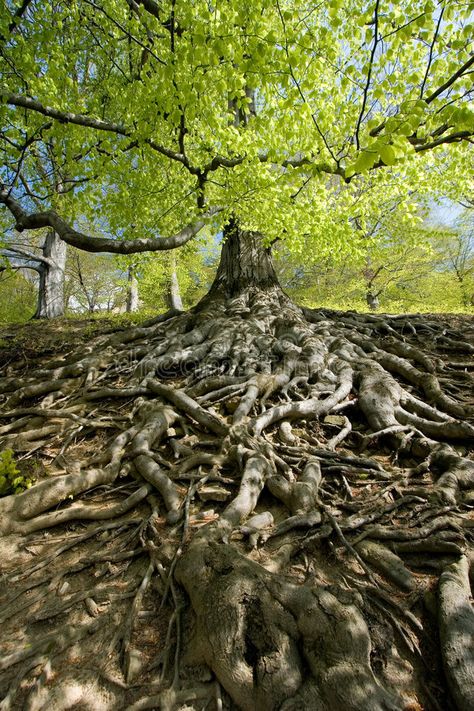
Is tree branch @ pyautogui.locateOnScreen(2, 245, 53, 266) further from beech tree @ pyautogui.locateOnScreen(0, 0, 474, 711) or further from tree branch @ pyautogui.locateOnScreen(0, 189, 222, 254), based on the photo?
tree branch @ pyautogui.locateOnScreen(0, 189, 222, 254)

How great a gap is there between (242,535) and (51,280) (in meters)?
12.9

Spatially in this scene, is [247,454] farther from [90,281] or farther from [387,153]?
[90,281]

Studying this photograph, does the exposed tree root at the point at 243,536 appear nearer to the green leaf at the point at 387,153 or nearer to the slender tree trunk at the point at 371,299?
the green leaf at the point at 387,153

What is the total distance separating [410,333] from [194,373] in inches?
186

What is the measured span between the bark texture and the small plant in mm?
211

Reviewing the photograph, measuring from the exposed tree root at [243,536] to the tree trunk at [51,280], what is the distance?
770cm

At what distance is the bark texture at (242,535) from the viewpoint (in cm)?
161

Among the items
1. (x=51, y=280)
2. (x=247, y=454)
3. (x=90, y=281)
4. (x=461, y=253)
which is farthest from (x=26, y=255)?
(x=461, y=253)

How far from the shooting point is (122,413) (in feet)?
15.1

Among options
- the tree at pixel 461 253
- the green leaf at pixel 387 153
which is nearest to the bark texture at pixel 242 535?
the green leaf at pixel 387 153

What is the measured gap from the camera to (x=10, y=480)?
3.08 meters

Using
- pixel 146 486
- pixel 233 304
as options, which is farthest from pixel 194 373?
pixel 233 304

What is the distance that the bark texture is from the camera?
5.30 ft

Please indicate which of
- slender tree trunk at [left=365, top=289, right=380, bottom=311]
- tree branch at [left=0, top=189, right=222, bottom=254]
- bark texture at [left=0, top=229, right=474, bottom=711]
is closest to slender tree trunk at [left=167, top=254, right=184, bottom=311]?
slender tree trunk at [left=365, top=289, right=380, bottom=311]
